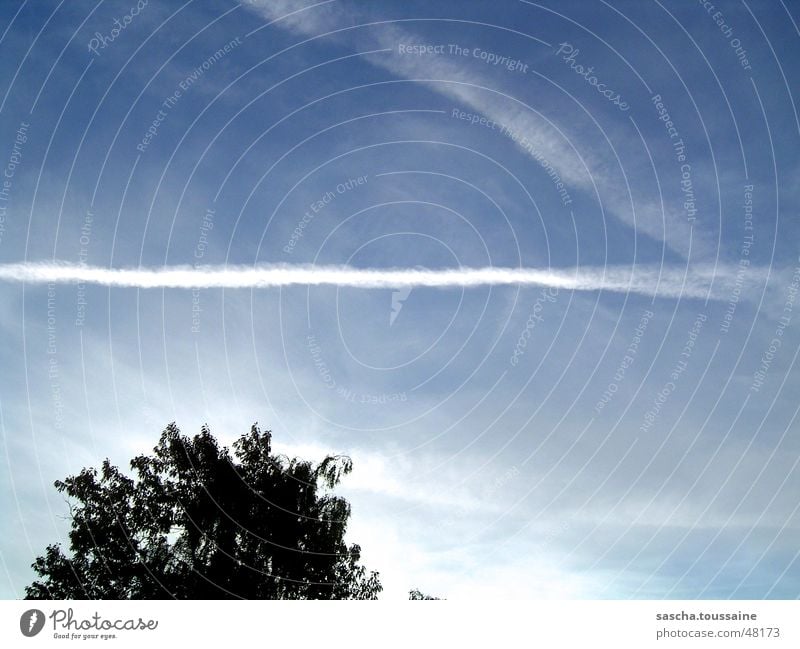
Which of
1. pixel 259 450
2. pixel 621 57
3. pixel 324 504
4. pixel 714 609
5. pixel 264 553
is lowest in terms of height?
pixel 714 609

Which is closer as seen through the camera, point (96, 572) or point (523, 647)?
point (523, 647)

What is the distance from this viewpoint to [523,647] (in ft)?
56.2

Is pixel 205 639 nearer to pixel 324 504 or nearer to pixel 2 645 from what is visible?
pixel 2 645

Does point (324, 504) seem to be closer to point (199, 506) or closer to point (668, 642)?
point (199, 506)

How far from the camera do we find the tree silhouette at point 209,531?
33.6 meters

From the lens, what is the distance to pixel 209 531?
3516 centimetres

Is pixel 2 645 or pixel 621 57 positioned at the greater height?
pixel 621 57

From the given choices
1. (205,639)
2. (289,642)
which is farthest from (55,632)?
(289,642)

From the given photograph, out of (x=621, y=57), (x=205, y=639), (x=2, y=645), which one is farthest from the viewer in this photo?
(x=621, y=57)

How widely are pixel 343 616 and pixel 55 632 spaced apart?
6936 mm

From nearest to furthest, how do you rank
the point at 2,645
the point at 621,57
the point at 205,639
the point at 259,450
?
the point at 2,645
the point at 205,639
the point at 621,57
the point at 259,450

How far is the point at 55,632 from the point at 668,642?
14.9 meters

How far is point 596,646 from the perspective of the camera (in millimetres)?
17000

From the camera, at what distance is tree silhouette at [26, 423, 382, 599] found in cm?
3359
